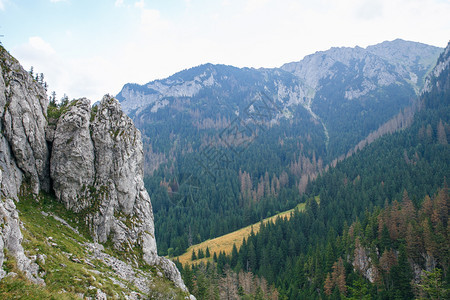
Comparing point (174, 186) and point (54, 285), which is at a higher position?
point (174, 186)

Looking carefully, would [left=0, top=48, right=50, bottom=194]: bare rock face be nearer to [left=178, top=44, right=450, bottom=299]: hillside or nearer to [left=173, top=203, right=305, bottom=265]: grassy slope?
[left=178, top=44, right=450, bottom=299]: hillside

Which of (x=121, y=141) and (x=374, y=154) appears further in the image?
(x=374, y=154)

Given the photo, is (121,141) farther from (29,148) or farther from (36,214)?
(36,214)

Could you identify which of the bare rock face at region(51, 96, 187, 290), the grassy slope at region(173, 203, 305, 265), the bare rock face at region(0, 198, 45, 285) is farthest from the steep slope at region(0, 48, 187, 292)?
the grassy slope at region(173, 203, 305, 265)

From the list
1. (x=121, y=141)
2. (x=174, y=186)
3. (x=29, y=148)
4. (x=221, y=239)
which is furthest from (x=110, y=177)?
(x=174, y=186)

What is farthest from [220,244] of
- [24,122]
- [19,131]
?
[19,131]

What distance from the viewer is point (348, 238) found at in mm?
73562

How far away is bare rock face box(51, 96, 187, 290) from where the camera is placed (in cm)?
3098

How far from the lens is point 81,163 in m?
32.4

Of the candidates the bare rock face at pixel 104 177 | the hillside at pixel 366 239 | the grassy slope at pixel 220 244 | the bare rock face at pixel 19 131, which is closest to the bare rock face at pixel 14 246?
the bare rock face at pixel 19 131

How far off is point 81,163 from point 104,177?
11.6ft

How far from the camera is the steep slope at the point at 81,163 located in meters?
26.5

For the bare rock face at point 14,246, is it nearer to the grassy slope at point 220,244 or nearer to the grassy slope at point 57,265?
the grassy slope at point 57,265

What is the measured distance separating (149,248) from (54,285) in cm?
1986
